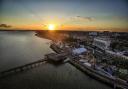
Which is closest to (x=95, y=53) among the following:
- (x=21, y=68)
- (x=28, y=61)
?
(x=28, y=61)

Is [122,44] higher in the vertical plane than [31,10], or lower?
lower

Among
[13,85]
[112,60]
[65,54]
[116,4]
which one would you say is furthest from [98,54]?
[13,85]

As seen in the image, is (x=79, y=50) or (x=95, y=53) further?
(x=79, y=50)

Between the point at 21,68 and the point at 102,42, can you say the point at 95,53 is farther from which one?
the point at 21,68

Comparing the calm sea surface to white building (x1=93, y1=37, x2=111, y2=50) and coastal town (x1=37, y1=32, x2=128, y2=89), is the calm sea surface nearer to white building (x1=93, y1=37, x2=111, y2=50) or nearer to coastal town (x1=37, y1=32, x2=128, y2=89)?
coastal town (x1=37, y1=32, x2=128, y2=89)

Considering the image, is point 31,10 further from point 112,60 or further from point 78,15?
point 112,60

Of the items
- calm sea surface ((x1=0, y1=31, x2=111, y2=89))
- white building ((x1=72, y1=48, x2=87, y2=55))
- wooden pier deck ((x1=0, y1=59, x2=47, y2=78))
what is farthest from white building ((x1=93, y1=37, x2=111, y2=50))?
wooden pier deck ((x1=0, y1=59, x2=47, y2=78))
